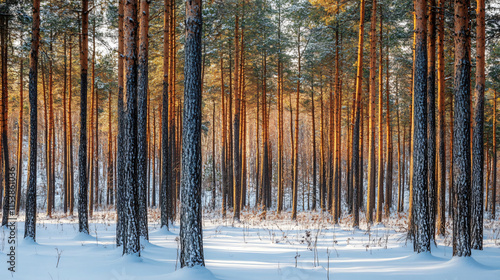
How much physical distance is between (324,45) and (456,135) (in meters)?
10.1

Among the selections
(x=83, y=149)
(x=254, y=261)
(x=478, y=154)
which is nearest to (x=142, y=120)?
(x=83, y=149)

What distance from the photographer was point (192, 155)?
588 centimetres

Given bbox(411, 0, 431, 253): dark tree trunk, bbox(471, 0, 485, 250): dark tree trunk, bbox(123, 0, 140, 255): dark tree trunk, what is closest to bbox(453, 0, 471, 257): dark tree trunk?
bbox(411, 0, 431, 253): dark tree trunk

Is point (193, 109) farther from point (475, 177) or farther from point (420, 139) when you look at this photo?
point (475, 177)

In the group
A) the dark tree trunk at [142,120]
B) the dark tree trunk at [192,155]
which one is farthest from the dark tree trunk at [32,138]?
the dark tree trunk at [192,155]

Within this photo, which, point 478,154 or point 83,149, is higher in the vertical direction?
point 83,149

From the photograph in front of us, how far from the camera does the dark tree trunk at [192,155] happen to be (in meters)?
5.84

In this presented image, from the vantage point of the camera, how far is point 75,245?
9.29m

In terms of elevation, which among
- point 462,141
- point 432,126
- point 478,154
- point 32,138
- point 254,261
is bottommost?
point 254,261

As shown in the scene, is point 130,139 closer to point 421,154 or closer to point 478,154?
point 421,154

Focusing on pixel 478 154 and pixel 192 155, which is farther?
pixel 478 154

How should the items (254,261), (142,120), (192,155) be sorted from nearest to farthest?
(192,155), (254,261), (142,120)

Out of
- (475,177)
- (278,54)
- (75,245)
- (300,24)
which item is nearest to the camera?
(475,177)

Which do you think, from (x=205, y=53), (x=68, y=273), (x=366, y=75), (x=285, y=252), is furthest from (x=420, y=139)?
(x=205, y=53)
